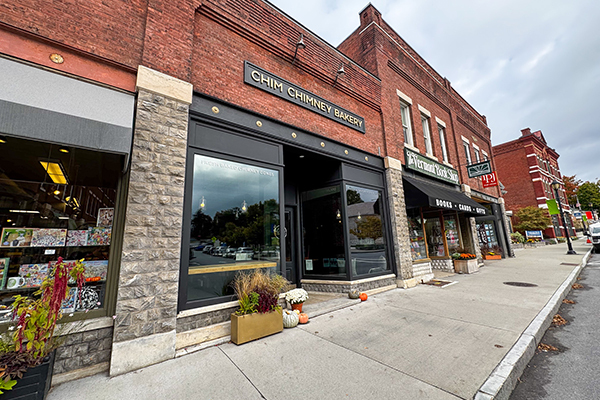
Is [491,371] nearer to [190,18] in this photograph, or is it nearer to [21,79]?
[21,79]

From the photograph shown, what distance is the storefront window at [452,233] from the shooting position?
12.1 meters

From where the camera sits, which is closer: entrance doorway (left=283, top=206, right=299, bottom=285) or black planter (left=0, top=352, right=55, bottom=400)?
black planter (left=0, top=352, right=55, bottom=400)

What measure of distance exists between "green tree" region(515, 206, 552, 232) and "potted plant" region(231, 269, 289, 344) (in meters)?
35.4

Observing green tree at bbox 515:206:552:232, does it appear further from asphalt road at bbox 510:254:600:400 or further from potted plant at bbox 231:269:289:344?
potted plant at bbox 231:269:289:344

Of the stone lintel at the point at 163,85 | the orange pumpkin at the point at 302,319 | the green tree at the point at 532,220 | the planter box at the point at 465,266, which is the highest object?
the stone lintel at the point at 163,85

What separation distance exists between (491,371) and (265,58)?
7.31 meters

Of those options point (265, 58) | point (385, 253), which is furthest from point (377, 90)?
point (385, 253)

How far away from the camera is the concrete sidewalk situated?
109 inches

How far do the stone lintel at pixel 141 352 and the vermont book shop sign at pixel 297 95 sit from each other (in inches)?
207

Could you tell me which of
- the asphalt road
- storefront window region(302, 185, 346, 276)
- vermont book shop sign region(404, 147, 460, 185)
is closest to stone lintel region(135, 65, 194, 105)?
storefront window region(302, 185, 346, 276)

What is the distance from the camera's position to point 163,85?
14.2 feet

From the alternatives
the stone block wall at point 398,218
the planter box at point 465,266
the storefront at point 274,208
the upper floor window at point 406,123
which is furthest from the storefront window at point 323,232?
the planter box at point 465,266

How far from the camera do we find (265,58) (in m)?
6.19

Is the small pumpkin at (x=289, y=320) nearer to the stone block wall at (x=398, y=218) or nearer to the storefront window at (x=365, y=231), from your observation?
the storefront window at (x=365, y=231)
